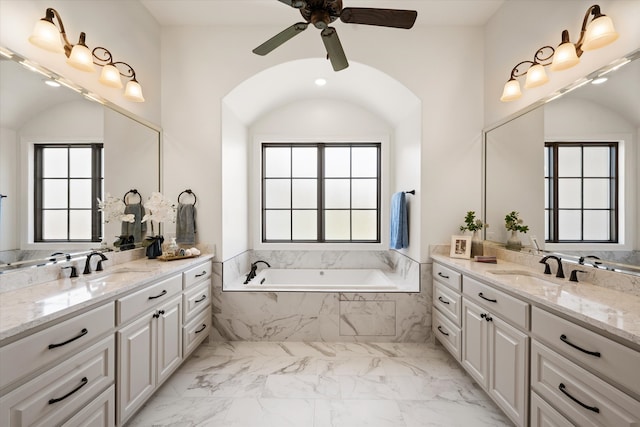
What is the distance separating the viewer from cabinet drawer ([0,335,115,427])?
1046 mm

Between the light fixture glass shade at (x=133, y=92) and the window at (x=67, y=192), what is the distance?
52cm

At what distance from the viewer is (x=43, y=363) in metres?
1.14

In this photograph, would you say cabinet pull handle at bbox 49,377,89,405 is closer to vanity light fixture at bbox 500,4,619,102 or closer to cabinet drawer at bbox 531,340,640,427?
cabinet drawer at bbox 531,340,640,427

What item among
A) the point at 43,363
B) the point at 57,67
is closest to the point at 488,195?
the point at 43,363

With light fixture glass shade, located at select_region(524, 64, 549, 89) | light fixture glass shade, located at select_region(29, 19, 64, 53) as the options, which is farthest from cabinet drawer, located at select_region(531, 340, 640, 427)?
light fixture glass shade, located at select_region(29, 19, 64, 53)

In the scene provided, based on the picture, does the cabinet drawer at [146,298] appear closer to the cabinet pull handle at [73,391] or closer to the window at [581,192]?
the cabinet pull handle at [73,391]

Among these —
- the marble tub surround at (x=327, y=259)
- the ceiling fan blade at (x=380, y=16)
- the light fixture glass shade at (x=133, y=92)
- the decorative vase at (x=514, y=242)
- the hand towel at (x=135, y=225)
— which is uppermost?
the ceiling fan blade at (x=380, y=16)

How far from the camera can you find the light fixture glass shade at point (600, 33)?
1.60 m

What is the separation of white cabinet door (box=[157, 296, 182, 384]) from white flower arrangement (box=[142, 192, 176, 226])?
2.32 feet

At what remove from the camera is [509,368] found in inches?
65.0

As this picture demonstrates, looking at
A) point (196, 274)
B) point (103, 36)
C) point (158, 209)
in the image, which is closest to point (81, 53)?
point (103, 36)

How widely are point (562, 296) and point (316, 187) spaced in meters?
2.86

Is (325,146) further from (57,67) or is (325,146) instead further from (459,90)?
(57,67)

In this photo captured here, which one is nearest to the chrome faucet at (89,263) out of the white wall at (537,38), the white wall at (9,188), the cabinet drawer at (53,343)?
the white wall at (9,188)
